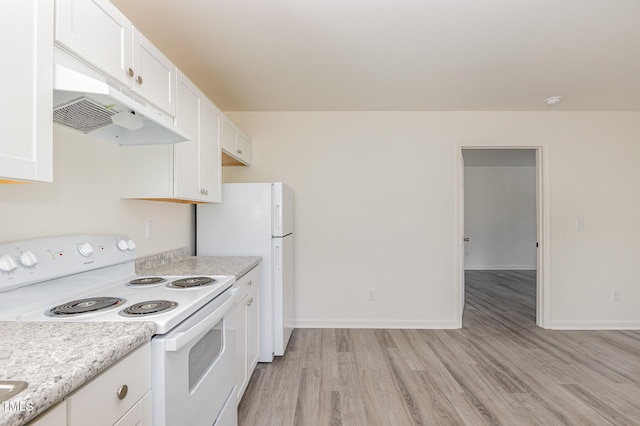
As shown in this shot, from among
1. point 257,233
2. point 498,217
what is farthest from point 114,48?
point 498,217

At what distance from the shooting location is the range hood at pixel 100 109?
0.97 meters

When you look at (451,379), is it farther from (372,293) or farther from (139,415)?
(139,415)

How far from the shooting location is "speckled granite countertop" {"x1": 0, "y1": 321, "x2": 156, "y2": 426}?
0.56 meters

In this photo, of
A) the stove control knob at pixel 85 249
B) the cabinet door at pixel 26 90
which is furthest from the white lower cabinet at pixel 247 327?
the cabinet door at pixel 26 90

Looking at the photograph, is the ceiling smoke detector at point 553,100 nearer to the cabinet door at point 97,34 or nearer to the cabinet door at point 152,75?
the cabinet door at point 152,75

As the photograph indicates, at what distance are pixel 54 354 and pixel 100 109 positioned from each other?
35.4 inches

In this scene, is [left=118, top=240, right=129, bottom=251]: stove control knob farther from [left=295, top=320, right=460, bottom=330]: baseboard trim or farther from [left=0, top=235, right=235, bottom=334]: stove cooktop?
[left=295, top=320, right=460, bottom=330]: baseboard trim

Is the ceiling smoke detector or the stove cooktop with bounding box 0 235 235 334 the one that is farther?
the ceiling smoke detector

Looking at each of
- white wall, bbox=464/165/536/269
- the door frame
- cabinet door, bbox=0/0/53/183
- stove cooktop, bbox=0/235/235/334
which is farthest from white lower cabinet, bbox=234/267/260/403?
white wall, bbox=464/165/536/269

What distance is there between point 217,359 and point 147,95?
4.28 feet

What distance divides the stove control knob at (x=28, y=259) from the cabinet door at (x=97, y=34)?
0.75 m

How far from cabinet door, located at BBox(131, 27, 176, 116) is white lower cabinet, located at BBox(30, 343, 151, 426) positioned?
119cm

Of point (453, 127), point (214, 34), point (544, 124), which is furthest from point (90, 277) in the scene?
point (544, 124)

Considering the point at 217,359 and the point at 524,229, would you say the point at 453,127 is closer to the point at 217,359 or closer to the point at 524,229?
the point at 217,359
